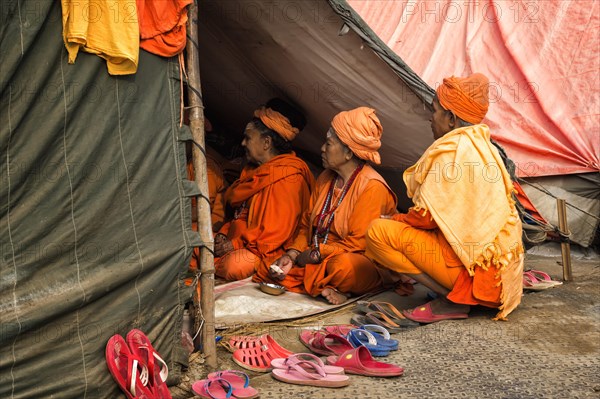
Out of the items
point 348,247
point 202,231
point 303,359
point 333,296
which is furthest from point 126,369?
point 348,247

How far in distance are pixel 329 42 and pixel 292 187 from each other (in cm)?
134

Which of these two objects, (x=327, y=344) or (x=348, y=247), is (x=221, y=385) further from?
(x=348, y=247)

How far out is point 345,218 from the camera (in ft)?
17.6

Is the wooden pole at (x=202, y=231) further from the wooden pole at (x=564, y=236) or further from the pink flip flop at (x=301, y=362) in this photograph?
the wooden pole at (x=564, y=236)

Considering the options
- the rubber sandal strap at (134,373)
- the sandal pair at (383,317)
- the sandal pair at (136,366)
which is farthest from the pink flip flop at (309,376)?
the sandal pair at (383,317)

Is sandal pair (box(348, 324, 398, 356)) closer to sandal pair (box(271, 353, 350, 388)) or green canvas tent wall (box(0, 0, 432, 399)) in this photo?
sandal pair (box(271, 353, 350, 388))

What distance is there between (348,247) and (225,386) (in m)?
1.95

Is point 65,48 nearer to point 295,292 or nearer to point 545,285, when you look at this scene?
point 295,292

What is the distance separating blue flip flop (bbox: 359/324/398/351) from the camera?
4.10 metres

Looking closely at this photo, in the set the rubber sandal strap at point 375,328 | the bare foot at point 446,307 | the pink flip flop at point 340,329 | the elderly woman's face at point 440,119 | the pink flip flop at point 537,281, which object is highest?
the elderly woman's face at point 440,119

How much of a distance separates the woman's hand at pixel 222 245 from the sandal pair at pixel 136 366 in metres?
2.19

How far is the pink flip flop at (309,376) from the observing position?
141 inches

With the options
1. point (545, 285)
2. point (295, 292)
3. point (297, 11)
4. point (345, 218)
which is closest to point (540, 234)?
point (545, 285)

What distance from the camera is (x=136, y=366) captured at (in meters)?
3.19
